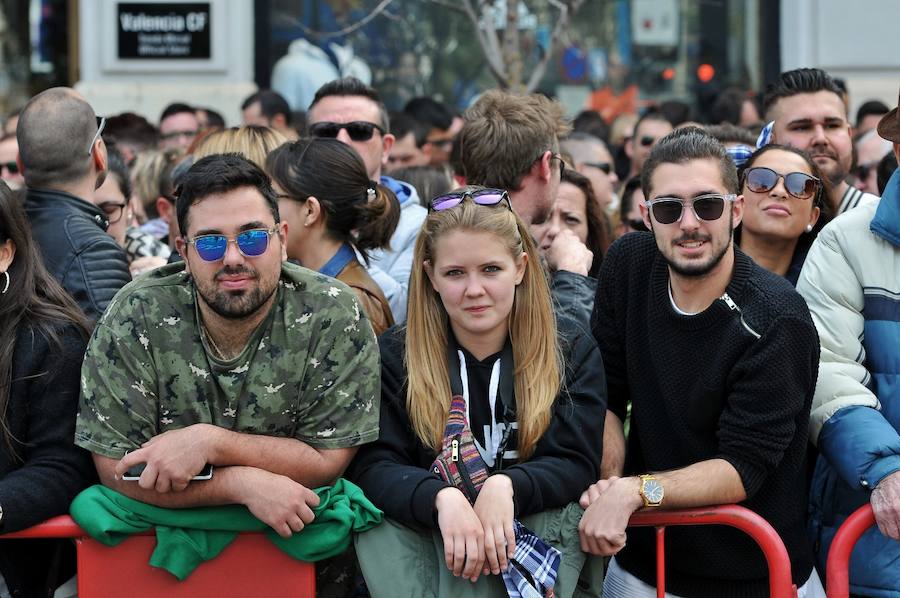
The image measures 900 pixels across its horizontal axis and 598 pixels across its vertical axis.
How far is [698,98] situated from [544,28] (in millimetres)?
1946

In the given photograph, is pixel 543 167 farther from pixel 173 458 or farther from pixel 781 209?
pixel 173 458

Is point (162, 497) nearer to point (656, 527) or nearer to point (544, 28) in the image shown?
point (656, 527)

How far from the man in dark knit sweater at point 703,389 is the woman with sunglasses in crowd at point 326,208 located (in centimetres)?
117

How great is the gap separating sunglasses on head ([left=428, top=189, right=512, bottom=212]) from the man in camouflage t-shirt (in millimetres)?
457

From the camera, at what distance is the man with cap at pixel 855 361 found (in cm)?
415

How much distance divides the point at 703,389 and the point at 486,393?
0.71m

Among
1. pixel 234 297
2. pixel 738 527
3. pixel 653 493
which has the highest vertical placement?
pixel 234 297

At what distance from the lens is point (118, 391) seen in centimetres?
388

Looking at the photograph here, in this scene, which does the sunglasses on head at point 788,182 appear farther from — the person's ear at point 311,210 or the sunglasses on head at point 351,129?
the sunglasses on head at point 351,129

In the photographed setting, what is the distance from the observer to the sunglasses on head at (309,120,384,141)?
666cm

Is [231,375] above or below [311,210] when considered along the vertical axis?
below

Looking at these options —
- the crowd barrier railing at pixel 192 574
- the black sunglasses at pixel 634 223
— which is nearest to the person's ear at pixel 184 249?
the crowd barrier railing at pixel 192 574

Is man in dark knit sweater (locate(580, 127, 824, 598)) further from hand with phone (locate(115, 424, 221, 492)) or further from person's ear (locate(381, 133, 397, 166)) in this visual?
person's ear (locate(381, 133, 397, 166))

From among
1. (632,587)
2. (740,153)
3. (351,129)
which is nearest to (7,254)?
(632,587)
